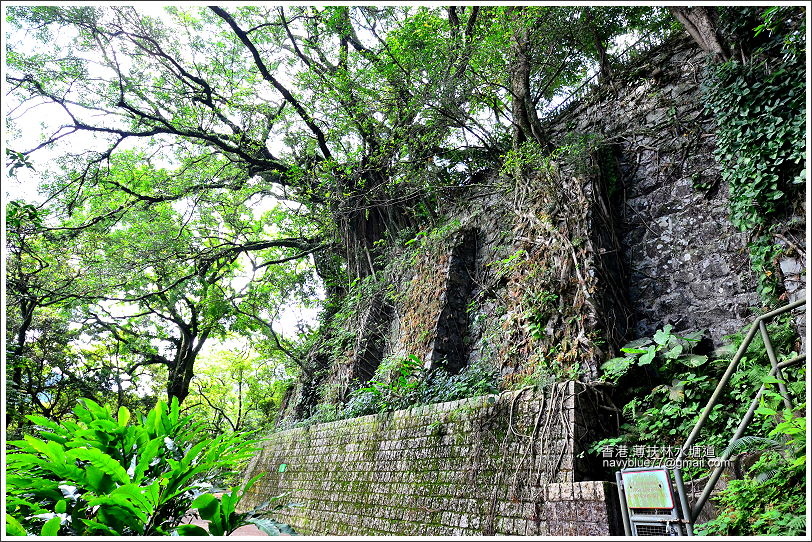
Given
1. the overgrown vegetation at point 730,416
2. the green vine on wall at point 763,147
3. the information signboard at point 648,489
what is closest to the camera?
the information signboard at point 648,489

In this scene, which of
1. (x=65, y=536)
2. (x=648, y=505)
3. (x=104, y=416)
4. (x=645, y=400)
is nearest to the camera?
(x=65, y=536)

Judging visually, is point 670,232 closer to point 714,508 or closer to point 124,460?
point 714,508

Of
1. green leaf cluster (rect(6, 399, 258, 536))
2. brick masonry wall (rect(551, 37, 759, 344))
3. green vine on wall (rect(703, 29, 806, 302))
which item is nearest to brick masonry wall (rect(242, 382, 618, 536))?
brick masonry wall (rect(551, 37, 759, 344))

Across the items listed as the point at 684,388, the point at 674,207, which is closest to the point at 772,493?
the point at 684,388

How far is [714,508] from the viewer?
3.11 m

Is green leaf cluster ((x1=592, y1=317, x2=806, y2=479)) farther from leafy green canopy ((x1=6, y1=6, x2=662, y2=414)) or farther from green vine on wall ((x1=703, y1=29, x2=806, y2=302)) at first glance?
leafy green canopy ((x1=6, y1=6, x2=662, y2=414))

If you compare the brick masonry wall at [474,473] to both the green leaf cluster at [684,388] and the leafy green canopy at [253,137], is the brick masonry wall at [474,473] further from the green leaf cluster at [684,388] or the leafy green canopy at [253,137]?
the leafy green canopy at [253,137]

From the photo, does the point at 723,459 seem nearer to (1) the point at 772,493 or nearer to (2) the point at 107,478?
(1) the point at 772,493

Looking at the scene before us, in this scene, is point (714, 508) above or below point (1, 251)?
below

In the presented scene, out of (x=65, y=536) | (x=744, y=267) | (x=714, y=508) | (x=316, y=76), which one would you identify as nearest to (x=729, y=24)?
(x=744, y=267)

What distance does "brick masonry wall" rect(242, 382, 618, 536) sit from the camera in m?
3.37

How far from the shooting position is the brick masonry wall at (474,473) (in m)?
3.37

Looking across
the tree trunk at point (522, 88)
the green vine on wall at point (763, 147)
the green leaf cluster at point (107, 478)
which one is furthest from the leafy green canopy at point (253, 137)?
the green leaf cluster at point (107, 478)

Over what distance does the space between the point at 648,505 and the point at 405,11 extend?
7.68 m
